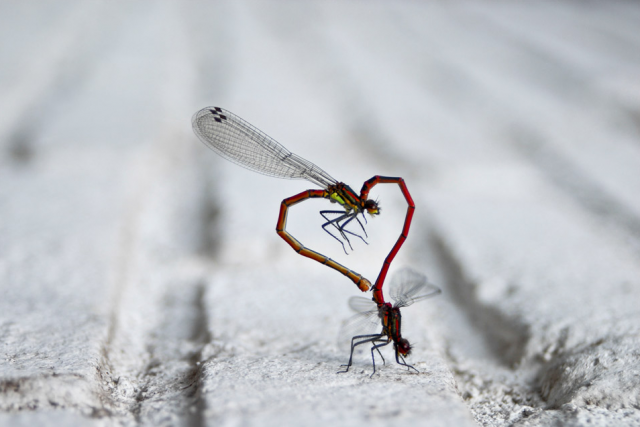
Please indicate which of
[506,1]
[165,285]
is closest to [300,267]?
[165,285]

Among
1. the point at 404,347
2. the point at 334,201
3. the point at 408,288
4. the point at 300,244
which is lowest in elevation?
the point at 404,347

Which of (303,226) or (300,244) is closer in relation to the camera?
(300,244)

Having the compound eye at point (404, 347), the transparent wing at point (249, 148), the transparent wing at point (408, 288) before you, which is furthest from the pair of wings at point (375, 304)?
the transparent wing at point (249, 148)

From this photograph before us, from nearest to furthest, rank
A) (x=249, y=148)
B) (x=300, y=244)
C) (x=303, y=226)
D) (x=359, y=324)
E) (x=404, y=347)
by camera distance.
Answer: (x=404, y=347) → (x=359, y=324) → (x=300, y=244) → (x=249, y=148) → (x=303, y=226)

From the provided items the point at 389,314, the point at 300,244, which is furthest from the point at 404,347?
the point at 300,244

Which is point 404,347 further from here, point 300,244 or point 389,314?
point 300,244

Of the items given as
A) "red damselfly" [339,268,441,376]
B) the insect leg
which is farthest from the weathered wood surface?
the insect leg

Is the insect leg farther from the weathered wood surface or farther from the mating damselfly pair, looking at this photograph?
the weathered wood surface

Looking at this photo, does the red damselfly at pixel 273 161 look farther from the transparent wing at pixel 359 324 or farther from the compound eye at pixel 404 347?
the compound eye at pixel 404 347
